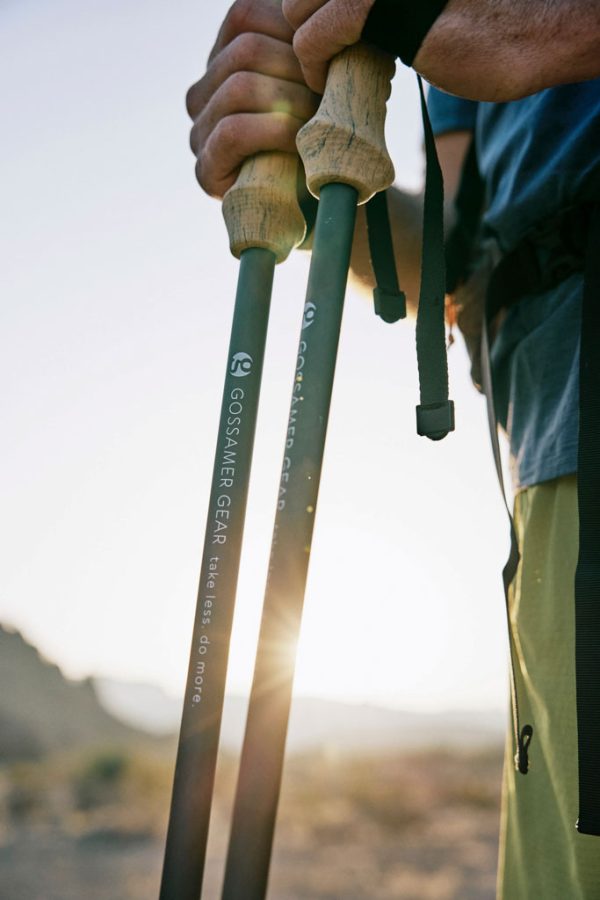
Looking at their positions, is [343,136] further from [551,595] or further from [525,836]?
[525,836]

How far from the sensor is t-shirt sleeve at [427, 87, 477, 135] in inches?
50.6

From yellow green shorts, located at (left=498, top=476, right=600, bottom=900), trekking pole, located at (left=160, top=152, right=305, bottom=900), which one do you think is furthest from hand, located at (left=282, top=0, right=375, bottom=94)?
yellow green shorts, located at (left=498, top=476, right=600, bottom=900)

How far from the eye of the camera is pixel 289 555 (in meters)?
0.64

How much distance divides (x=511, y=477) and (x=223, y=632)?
0.50 meters

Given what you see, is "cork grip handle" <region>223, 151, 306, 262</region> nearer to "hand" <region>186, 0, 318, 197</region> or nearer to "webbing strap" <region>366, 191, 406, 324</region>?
"hand" <region>186, 0, 318, 197</region>

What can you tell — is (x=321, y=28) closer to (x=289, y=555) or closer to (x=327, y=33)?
(x=327, y=33)

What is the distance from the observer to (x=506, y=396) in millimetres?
1036

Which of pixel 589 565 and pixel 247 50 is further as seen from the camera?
pixel 247 50

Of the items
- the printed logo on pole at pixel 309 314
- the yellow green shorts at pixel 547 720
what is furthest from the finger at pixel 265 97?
the yellow green shorts at pixel 547 720

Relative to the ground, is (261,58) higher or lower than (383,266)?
higher

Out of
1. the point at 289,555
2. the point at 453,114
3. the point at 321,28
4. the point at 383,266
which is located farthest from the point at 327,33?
the point at 453,114

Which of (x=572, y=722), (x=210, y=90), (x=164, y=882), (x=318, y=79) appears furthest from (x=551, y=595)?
(x=210, y=90)

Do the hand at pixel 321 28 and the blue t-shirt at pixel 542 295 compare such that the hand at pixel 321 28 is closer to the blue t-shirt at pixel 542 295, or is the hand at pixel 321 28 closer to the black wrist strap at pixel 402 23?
the black wrist strap at pixel 402 23

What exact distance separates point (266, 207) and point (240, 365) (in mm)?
182
